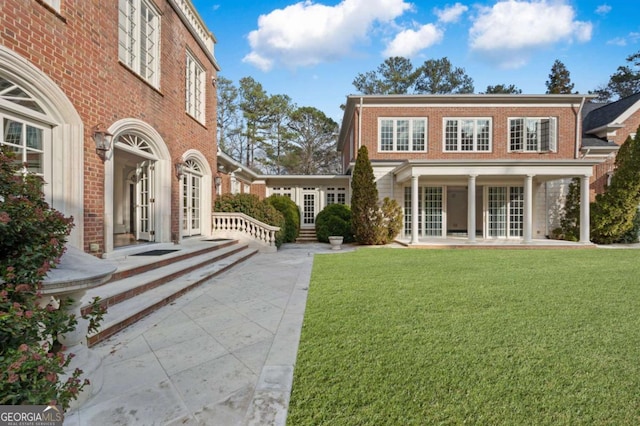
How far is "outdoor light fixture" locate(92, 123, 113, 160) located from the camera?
5.14m

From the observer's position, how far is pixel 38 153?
446 centimetres

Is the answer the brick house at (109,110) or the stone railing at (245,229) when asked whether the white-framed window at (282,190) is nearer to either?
the stone railing at (245,229)

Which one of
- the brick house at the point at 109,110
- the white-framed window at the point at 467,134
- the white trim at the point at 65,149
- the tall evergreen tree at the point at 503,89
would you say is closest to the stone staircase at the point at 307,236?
the brick house at the point at 109,110

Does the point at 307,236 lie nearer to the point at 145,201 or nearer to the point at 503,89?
the point at 145,201

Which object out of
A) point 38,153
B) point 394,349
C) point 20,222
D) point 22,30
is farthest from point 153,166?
point 394,349

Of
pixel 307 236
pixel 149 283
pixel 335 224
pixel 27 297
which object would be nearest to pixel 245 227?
pixel 335 224

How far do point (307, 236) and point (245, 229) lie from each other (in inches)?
194

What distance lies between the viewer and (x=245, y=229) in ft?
33.0

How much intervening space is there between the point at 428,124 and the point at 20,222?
1430cm

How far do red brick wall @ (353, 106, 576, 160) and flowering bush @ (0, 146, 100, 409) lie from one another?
12771 millimetres

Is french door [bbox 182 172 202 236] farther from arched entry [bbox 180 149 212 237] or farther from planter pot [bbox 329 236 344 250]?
planter pot [bbox 329 236 344 250]

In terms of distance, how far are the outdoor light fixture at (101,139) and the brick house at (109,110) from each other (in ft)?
0.07

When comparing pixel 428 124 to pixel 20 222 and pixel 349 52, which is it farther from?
pixel 20 222

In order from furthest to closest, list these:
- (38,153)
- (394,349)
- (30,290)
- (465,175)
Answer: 1. (465,175)
2. (38,153)
3. (394,349)
4. (30,290)
